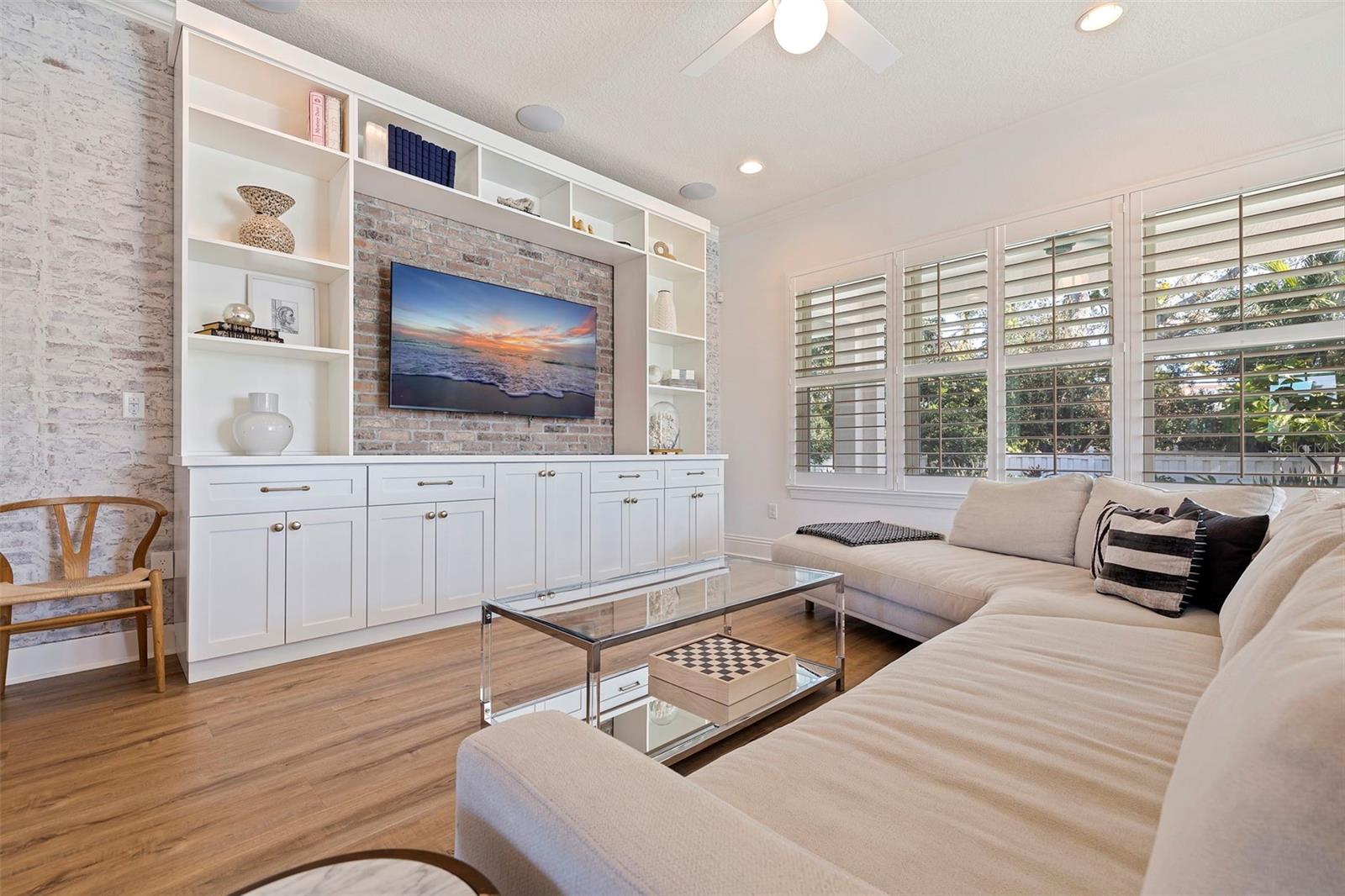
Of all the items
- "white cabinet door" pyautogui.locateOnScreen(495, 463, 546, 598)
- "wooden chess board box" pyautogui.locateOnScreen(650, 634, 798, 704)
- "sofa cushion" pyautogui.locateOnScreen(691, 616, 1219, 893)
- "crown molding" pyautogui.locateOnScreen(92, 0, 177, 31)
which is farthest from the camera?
"white cabinet door" pyautogui.locateOnScreen(495, 463, 546, 598)

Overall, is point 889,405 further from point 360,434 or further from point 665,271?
point 360,434

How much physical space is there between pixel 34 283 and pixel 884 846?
3283 mm

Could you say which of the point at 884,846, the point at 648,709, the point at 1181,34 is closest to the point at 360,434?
the point at 648,709

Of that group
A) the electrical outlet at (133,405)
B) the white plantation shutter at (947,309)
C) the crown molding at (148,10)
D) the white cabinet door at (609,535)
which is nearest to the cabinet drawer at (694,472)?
the white cabinet door at (609,535)

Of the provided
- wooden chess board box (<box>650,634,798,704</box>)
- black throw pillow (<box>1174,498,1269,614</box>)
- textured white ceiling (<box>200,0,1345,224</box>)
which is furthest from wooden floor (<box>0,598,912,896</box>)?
textured white ceiling (<box>200,0,1345,224</box>)

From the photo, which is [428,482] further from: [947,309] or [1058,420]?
[1058,420]

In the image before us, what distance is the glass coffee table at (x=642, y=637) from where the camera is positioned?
1.60m

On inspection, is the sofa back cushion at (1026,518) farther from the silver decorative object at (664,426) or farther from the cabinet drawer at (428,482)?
the cabinet drawer at (428,482)

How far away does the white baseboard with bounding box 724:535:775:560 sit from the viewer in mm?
4840

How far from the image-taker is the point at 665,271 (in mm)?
4559

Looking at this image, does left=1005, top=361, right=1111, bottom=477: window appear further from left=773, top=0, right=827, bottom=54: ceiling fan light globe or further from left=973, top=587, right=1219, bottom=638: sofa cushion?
left=773, top=0, right=827, bottom=54: ceiling fan light globe

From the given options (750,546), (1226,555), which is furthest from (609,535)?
(1226,555)

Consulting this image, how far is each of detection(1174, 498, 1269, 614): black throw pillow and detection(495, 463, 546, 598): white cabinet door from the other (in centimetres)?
274

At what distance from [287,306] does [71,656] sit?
1659mm
